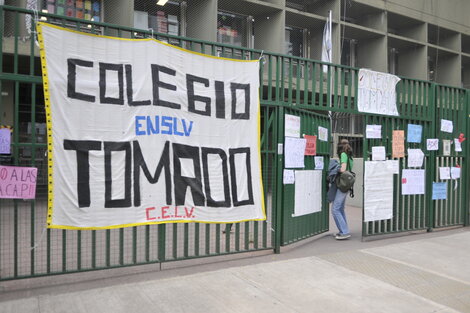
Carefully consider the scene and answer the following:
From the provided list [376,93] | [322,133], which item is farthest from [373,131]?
[322,133]

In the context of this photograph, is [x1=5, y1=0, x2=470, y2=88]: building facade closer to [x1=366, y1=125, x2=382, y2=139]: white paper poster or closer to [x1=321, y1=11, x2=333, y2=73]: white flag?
[x1=321, y1=11, x2=333, y2=73]: white flag

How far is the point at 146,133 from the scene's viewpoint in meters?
4.78

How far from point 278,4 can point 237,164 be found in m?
10.9

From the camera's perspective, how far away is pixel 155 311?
377cm

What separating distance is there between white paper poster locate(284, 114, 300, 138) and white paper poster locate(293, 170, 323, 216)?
648 millimetres

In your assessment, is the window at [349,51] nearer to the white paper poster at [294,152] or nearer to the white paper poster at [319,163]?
the white paper poster at [319,163]

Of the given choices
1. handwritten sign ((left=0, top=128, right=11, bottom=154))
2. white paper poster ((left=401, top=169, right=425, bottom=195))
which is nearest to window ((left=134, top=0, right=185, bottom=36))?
white paper poster ((left=401, top=169, right=425, bottom=195))

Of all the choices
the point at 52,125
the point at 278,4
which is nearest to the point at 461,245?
the point at 52,125

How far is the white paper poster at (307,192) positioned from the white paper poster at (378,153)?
101 centimetres

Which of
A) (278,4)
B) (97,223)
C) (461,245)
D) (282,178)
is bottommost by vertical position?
(461,245)

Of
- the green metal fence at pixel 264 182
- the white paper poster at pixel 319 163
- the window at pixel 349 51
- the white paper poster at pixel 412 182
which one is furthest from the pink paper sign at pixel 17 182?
the window at pixel 349 51

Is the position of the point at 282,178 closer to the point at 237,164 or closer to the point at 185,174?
the point at 237,164

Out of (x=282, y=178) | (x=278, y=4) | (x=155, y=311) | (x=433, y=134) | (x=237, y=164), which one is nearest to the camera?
(x=155, y=311)

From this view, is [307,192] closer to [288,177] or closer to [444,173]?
[288,177]
